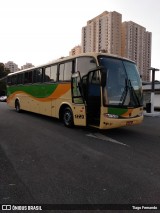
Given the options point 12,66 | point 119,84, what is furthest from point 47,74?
point 12,66

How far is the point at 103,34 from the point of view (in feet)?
125

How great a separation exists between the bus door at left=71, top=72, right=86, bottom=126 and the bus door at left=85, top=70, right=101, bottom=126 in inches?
9.9

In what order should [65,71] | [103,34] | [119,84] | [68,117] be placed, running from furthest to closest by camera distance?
[103,34], [65,71], [68,117], [119,84]

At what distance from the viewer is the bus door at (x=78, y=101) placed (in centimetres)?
961

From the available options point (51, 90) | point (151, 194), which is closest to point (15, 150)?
point (151, 194)

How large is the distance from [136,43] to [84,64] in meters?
45.9

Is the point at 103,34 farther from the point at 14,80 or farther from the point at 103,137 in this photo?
the point at 103,137

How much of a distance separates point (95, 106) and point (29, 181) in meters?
5.19

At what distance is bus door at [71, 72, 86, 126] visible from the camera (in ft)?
31.5

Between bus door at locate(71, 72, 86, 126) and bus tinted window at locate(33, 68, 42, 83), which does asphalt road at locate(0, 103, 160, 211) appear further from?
bus tinted window at locate(33, 68, 42, 83)

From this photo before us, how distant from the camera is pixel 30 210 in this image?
11.4 ft

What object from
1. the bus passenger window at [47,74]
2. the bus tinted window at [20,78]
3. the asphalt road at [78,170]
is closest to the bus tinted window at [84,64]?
the asphalt road at [78,170]

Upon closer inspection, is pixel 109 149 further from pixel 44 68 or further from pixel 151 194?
pixel 44 68

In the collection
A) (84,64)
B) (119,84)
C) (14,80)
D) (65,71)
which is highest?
(84,64)
